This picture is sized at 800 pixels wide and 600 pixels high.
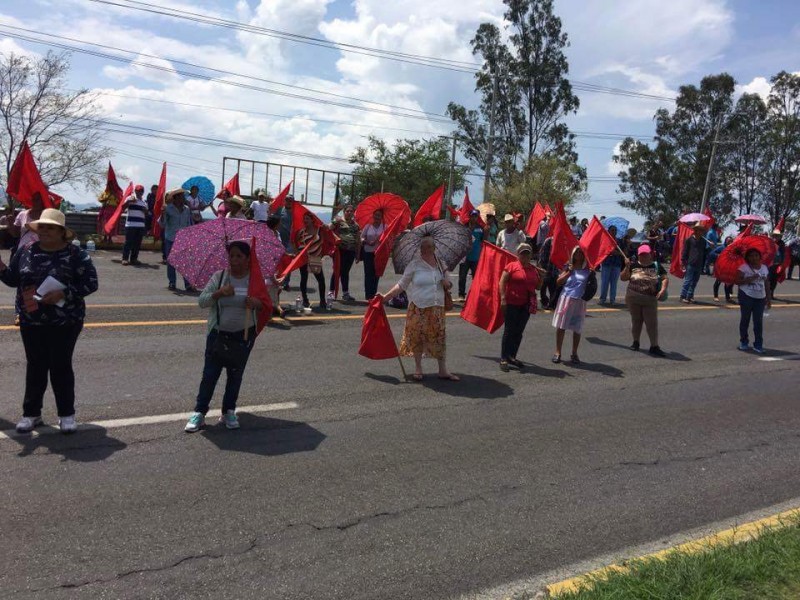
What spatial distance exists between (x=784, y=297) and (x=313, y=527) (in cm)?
1977

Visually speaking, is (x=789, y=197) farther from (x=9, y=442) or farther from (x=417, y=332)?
(x=9, y=442)

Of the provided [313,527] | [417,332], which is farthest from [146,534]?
[417,332]

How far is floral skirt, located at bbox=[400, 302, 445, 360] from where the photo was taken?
8312mm

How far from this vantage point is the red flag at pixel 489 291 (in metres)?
9.30

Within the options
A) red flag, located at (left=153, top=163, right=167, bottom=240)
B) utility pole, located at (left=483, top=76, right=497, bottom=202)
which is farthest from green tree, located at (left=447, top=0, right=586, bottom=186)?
red flag, located at (left=153, top=163, right=167, bottom=240)

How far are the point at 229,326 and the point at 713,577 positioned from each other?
400 cm

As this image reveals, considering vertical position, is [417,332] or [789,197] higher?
[789,197]

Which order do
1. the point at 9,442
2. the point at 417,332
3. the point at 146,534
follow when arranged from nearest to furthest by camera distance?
the point at 146,534
the point at 9,442
the point at 417,332

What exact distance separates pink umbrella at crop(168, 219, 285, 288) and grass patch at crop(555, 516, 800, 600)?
400 centimetres

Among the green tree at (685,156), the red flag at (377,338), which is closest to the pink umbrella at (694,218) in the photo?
the red flag at (377,338)

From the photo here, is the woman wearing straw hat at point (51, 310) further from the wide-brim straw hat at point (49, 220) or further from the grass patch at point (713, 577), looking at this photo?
the grass patch at point (713, 577)

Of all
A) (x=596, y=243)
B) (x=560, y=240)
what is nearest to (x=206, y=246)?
(x=596, y=243)

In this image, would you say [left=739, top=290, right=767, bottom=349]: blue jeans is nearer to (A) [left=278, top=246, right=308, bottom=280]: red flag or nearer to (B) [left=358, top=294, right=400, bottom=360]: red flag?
(B) [left=358, top=294, right=400, bottom=360]: red flag

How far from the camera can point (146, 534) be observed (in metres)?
4.22
